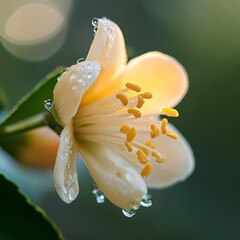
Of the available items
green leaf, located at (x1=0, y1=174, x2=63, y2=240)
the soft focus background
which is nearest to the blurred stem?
green leaf, located at (x1=0, y1=174, x2=63, y2=240)

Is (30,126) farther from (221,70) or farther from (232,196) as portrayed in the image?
(221,70)

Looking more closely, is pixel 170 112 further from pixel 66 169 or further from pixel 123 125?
pixel 66 169

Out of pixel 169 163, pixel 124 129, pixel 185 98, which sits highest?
pixel 124 129

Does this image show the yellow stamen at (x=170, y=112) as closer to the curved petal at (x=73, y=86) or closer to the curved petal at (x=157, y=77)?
the curved petal at (x=157, y=77)

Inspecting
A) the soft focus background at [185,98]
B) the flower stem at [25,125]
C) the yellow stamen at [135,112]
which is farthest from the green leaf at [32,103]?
the soft focus background at [185,98]

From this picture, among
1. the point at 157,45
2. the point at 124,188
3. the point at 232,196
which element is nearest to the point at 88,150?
the point at 124,188

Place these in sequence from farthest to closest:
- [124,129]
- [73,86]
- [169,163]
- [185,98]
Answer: [185,98] → [169,163] → [124,129] → [73,86]

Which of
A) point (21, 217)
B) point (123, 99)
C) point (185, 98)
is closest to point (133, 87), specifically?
point (123, 99)

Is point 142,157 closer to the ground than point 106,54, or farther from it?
closer to the ground
